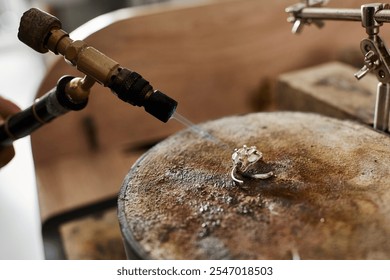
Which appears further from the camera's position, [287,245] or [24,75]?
[24,75]

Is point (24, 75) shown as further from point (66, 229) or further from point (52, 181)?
point (66, 229)

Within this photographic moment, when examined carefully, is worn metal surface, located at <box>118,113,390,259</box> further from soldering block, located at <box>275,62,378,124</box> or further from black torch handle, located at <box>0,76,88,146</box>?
soldering block, located at <box>275,62,378,124</box>

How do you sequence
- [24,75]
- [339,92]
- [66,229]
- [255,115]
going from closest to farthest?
[255,115] → [66,229] → [339,92] → [24,75]

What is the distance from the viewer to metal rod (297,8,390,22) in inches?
44.3

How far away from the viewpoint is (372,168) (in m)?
1.13

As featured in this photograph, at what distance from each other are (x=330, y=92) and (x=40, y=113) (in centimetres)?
140

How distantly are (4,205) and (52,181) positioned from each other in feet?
1.11

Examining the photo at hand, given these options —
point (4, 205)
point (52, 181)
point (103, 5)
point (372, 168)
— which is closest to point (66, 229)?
point (52, 181)

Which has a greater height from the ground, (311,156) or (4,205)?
(311,156)

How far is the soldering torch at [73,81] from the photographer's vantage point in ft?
3.48

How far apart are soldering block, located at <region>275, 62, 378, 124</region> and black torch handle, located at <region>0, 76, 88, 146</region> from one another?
120 cm

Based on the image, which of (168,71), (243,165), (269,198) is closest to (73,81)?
(243,165)

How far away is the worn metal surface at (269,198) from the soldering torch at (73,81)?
207 mm

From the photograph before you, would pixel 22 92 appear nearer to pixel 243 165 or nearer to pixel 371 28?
pixel 243 165
